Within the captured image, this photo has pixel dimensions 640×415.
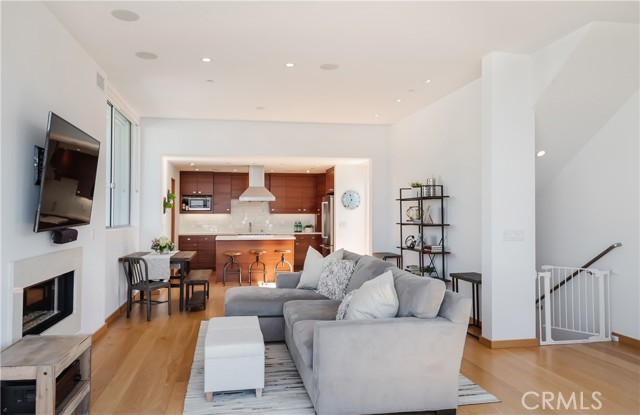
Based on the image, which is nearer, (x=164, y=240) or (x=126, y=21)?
(x=126, y=21)

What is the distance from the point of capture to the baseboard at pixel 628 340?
450 centimetres

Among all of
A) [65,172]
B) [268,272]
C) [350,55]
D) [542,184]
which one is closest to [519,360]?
[542,184]

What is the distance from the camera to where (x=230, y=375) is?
10.3 ft

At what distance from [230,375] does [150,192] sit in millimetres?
4819

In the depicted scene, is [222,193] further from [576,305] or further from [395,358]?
[395,358]

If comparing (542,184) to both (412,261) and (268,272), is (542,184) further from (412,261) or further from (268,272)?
(268,272)

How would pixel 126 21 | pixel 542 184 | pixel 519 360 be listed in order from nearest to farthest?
pixel 126 21, pixel 519 360, pixel 542 184

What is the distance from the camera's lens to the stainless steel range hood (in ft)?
32.0

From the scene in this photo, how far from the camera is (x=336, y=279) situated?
459 centimetres

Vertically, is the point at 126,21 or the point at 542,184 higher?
the point at 126,21

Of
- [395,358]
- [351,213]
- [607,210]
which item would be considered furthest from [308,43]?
[351,213]

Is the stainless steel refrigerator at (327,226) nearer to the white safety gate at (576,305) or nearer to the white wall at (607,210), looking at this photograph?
the white wall at (607,210)

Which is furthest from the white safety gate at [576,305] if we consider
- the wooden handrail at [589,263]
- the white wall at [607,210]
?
the white wall at [607,210]

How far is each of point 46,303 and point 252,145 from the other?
177 inches
